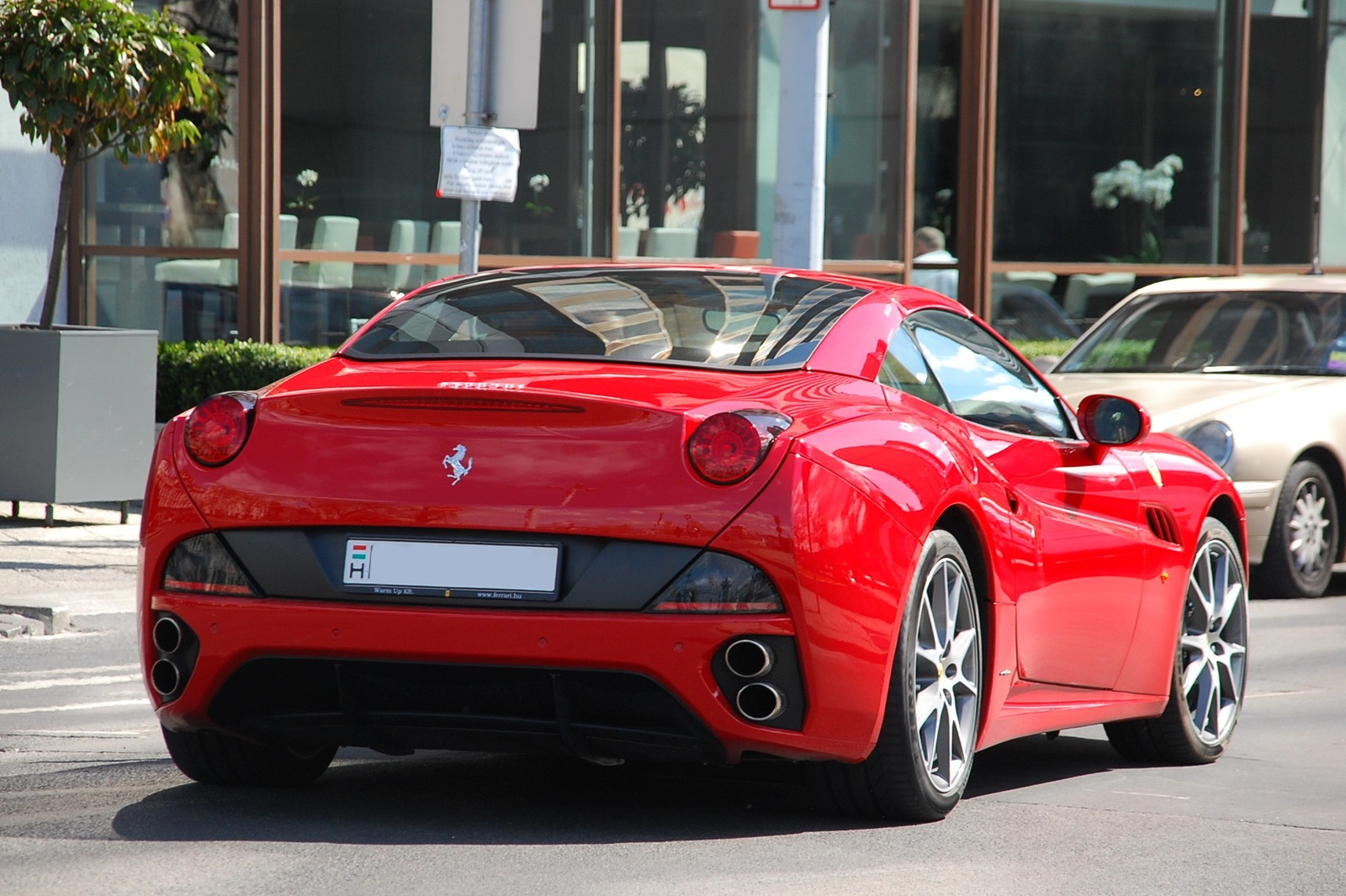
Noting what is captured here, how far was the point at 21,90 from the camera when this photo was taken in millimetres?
11312

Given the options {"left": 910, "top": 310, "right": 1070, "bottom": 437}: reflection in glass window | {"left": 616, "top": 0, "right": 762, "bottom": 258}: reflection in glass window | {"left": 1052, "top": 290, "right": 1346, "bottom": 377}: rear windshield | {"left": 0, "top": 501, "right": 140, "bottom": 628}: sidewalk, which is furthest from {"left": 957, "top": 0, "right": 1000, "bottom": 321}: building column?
{"left": 910, "top": 310, "right": 1070, "bottom": 437}: reflection in glass window

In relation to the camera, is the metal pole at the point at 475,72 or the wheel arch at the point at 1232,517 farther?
the metal pole at the point at 475,72

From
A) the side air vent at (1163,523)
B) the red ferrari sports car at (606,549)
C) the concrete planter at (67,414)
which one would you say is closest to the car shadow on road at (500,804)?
the red ferrari sports car at (606,549)

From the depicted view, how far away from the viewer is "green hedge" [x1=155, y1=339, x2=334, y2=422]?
13781 millimetres

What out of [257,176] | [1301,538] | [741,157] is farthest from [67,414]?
[741,157]

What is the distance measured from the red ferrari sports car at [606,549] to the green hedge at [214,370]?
8748mm

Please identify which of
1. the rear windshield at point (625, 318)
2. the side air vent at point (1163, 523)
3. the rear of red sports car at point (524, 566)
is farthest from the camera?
the side air vent at point (1163, 523)

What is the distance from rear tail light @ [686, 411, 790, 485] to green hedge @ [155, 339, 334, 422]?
32.0ft

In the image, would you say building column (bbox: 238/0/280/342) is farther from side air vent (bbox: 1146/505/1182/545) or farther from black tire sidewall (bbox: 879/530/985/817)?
black tire sidewall (bbox: 879/530/985/817)

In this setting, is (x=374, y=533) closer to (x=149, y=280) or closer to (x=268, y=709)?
(x=268, y=709)

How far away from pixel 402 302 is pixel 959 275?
46.1ft

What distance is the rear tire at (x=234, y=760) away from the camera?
4.97 meters

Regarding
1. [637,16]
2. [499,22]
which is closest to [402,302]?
[499,22]

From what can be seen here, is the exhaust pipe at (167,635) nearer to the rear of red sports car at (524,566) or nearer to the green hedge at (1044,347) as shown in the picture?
the rear of red sports car at (524,566)
